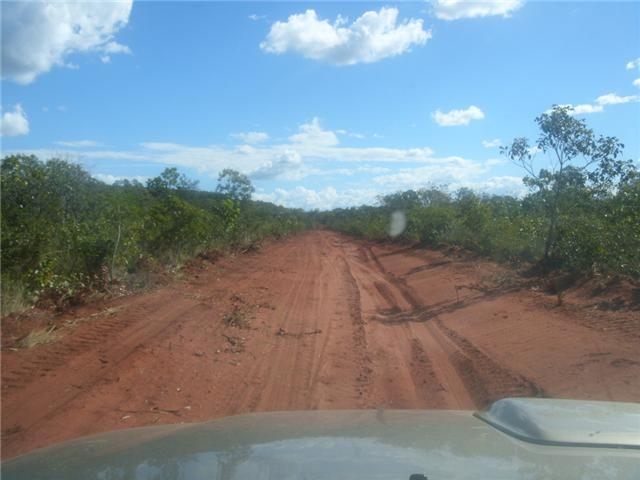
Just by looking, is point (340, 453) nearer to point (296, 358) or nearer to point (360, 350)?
point (296, 358)

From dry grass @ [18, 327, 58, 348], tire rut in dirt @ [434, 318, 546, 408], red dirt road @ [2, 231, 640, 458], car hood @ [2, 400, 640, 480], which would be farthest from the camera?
dry grass @ [18, 327, 58, 348]

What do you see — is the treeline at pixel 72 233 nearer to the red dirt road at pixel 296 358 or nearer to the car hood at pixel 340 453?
the red dirt road at pixel 296 358

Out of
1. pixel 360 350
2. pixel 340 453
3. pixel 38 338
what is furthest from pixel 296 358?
pixel 340 453

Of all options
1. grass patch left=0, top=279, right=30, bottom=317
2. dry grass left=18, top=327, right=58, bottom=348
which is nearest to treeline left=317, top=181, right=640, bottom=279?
dry grass left=18, top=327, right=58, bottom=348

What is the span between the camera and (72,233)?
41.4 feet

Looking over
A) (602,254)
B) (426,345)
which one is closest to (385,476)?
(426,345)

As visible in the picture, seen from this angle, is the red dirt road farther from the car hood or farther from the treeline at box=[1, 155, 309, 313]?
the car hood

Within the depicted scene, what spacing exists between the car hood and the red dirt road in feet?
9.14

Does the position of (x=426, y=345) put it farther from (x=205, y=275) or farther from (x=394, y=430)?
(x=205, y=275)

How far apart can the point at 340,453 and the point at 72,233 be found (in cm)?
1095

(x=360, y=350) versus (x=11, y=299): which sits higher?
(x=11, y=299)

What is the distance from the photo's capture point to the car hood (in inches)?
108

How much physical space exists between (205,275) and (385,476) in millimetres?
16545

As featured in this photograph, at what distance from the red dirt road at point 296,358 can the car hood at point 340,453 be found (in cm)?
279
